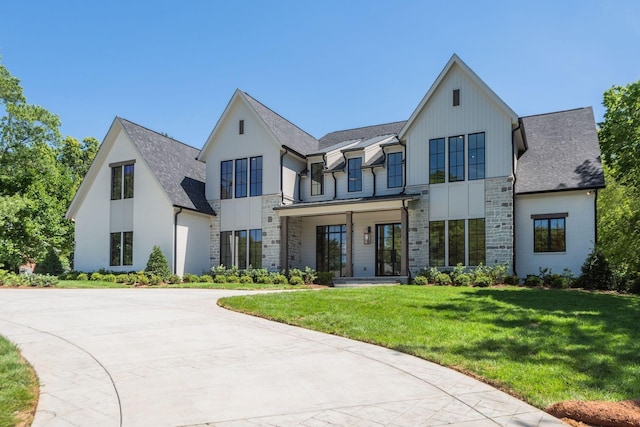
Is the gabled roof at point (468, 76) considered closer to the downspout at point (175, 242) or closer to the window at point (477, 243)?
the window at point (477, 243)

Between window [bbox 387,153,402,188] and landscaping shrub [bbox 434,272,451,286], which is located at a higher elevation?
window [bbox 387,153,402,188]

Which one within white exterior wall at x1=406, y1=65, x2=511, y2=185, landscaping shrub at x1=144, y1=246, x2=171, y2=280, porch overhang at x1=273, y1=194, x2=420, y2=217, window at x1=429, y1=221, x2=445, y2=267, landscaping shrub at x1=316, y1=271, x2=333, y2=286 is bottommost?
landscaping shrub at x1=316, y1=271, x2=333, y2=286

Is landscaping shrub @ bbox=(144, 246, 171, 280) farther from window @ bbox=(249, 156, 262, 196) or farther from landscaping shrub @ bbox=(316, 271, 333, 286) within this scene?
landscaping shrub @ bbox=(316, 271, 333, 286)

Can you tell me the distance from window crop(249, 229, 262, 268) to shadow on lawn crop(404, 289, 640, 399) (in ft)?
42.8

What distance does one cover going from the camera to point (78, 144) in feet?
151

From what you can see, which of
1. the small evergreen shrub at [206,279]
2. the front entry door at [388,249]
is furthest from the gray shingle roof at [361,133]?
the small evergreen shrub at [206,279]

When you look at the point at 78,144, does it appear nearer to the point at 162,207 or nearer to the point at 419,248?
the point at 162,207

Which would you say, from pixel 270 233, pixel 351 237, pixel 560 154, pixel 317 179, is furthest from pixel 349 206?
pixel 560 154

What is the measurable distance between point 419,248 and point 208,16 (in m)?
12.0

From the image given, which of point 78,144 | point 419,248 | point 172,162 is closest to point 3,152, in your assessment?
point 172,162

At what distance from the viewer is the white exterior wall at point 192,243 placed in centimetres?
2306

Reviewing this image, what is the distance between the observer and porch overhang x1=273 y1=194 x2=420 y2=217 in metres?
20.1

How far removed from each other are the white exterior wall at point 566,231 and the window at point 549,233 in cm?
14

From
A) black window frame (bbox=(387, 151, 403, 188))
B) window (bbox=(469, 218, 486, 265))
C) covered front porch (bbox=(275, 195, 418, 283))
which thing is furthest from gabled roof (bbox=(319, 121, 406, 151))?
window (bbox=(469, 218, 486, 265))
